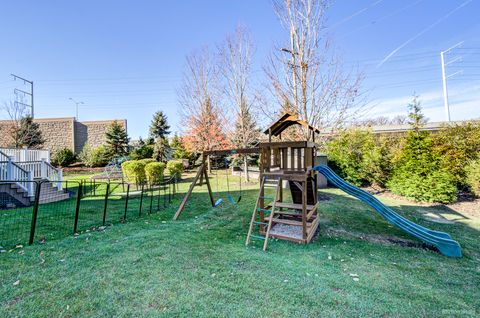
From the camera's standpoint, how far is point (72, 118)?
22375mm

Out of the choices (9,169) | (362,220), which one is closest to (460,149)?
(362,220)

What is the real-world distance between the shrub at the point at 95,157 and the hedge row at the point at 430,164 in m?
21.2

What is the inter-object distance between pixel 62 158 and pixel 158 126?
874cm

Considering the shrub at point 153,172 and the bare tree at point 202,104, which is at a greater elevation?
the bare tree at point 202,104

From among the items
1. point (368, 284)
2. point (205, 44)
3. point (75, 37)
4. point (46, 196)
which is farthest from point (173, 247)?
point (75, 37)

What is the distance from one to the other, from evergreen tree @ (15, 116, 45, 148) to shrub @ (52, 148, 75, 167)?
174 centimetres

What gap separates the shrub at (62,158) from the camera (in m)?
19.0

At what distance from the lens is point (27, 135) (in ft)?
59.1

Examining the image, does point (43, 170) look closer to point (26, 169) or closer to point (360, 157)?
point (26, 169)

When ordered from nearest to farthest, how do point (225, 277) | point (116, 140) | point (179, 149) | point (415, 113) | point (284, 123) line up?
point (225, 277) < point (284, 123) < point (415, 113) < point (179, 149) < point (116, 140)

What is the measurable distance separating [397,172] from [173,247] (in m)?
8.87

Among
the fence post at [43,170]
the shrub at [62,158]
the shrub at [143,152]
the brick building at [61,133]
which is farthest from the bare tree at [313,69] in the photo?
the brick building at [61,133]

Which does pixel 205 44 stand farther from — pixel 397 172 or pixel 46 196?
pixel 397 172

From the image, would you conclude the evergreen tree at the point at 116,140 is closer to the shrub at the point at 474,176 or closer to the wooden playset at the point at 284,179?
the wooden playset at the point at 284,179
